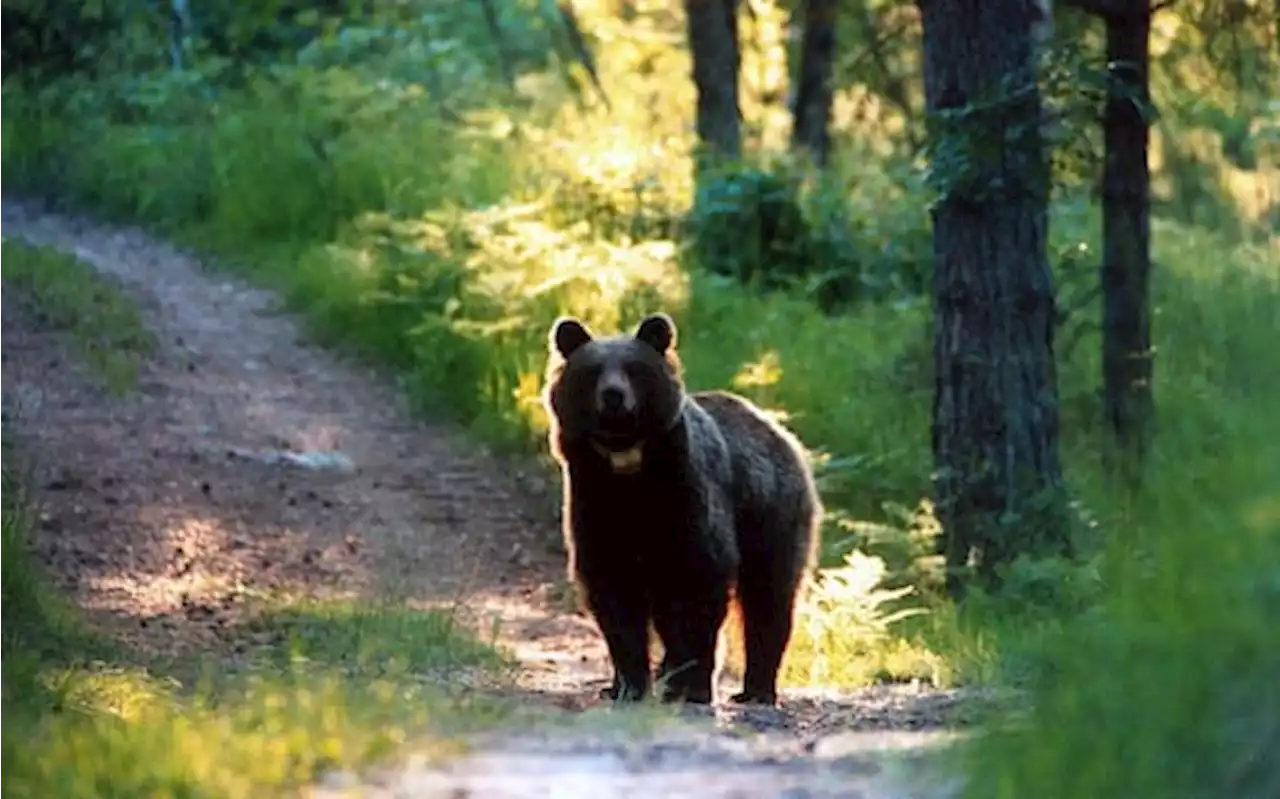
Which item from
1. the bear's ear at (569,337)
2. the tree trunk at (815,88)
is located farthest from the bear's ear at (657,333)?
the tree trunk at (815,88)

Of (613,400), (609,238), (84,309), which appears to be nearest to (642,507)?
(613,400)

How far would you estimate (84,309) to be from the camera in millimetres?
15930

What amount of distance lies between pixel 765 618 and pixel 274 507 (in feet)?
14.4

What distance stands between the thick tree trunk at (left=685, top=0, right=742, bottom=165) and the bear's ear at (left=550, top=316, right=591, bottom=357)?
37.8 ft

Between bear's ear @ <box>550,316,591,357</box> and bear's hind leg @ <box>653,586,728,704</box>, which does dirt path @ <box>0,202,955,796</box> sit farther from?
bear's ear @ <box>550,316,591,357</box>

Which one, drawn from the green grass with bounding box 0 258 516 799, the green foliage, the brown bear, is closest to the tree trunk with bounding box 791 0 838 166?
the green foliage

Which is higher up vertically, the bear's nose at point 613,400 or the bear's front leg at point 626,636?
the bear's nose at point 613,400

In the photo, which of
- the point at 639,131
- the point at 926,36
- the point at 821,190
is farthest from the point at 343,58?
the point at 926,36

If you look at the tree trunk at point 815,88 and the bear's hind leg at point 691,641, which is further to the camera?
the tree trunk at point 815,88

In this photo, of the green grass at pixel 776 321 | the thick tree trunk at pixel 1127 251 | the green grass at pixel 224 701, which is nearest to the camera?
the green grass at pixel 776 321

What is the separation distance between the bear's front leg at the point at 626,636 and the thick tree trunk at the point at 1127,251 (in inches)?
157

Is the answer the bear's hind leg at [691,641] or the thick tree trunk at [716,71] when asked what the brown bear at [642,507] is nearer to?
the bear's hind leg at [691,641]

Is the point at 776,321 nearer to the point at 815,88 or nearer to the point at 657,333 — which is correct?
the point at 657,333

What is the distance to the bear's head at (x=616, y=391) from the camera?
329 inches
